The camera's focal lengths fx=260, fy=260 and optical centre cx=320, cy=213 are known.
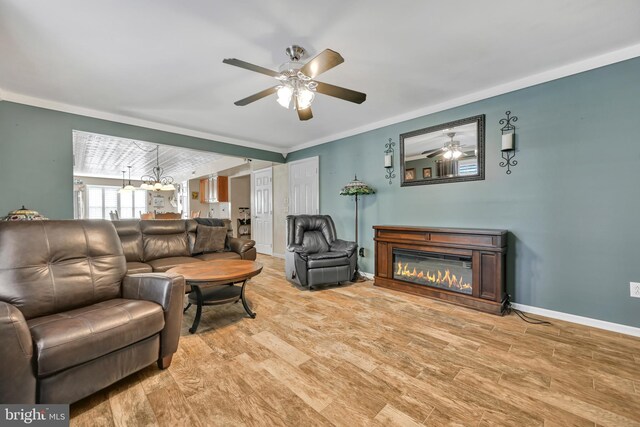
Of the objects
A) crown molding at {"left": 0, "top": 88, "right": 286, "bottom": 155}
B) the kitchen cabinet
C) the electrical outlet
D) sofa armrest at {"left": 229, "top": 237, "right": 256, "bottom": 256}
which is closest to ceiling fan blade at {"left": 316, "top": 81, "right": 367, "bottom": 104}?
sofa armrest at {"left": 229, "top": 237, "right": 256, "bottom": 256}

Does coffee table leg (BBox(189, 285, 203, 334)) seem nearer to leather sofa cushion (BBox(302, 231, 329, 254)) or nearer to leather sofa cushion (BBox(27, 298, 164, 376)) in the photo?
leather sofa cushion (BBox(27, 298, 164, 376))

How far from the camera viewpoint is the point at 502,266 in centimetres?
278

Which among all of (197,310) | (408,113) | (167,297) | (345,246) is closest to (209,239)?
(197,310)

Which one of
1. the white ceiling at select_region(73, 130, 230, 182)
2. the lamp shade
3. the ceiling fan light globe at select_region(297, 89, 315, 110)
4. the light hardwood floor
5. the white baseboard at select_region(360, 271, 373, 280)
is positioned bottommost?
the light hardwood floor

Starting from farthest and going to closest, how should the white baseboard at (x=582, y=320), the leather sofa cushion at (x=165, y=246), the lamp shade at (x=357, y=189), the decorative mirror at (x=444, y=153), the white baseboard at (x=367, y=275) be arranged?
the white baseboard at (x=367, y=275) < the lamp shade at (x=357, y=189) < the leather sofa cushion at (x=165, y=246) < the decorative mirror at (x=444, y=153) < the white baseboard at (x=582, y=320)

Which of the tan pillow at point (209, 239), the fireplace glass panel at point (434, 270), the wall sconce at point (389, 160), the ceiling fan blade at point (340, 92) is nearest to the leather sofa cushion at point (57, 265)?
the tan pillow at point (209, 239)

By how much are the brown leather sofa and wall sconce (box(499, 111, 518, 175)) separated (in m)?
3.60

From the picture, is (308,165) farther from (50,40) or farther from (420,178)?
(50,40)

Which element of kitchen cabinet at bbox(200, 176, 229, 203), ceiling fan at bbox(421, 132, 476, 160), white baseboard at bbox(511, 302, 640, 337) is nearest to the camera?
white baseboard at bbox(511, 302, 640, 337)

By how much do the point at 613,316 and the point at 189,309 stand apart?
13.9ft

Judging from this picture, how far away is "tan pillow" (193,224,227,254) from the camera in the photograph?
3980 millimetres

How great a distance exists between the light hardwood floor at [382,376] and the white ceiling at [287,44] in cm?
252

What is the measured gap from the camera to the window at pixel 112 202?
981 centimetres

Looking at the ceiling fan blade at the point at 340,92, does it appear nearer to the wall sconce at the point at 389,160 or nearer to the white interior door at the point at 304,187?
the wall sconce at the point at 389,160
